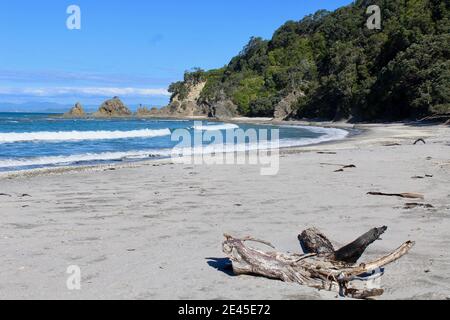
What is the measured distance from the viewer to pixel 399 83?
50.4 m

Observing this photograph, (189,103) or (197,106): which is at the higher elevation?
(189,103)

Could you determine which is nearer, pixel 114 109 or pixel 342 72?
pixel 342 72

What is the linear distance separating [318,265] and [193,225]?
8.79 ft

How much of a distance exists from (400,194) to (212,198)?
3.15 meters

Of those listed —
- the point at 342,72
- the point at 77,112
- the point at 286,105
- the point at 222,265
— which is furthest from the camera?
the point at 77,112

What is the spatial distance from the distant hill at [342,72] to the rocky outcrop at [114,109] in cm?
1098

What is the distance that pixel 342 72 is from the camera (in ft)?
217

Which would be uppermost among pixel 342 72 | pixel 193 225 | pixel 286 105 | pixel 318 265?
pixel 342 72

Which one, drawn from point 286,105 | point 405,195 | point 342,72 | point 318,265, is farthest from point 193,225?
point 286,105

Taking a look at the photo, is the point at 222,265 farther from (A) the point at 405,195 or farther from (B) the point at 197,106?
(B) the point at 197,106

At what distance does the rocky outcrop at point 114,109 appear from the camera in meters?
121

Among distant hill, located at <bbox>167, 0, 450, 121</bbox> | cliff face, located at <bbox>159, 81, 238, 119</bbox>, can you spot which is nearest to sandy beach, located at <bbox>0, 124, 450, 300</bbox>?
distant hill, located at <bbox>167, 0, 450, 121</bbox>

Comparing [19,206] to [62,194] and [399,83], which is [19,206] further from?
[399,83]

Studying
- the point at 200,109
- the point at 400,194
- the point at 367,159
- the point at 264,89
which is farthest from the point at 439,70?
the point at 200,109
